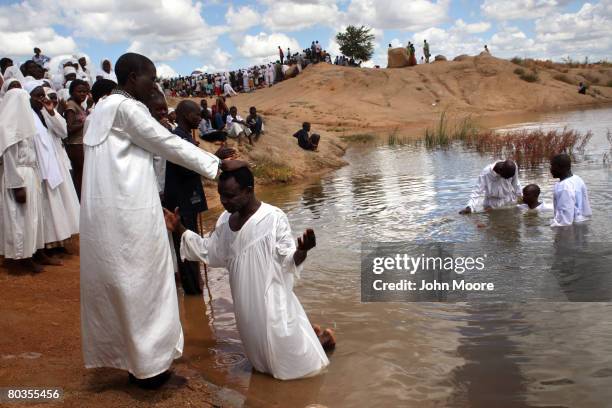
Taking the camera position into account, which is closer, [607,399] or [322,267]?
[607,399]

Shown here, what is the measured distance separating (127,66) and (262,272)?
1.54 meters

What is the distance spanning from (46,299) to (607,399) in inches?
186

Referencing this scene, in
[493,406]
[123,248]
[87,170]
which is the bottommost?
[493,406]

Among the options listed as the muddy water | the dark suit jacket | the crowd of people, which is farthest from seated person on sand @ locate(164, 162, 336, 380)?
the crowd of people

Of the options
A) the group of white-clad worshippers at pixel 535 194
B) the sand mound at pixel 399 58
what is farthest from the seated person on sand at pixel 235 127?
the sand mound at pixel 399 58

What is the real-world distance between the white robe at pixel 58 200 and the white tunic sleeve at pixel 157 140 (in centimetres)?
339

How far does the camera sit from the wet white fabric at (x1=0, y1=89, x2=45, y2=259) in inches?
237

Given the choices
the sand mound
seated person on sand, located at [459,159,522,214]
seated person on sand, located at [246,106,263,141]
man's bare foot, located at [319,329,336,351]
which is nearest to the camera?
man's bare foot, located at [319,329,336,351]

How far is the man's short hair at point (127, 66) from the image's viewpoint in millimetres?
3775

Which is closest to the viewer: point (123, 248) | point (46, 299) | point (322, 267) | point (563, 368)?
point (123, 248)

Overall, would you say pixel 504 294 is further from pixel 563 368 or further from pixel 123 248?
pixel 123 248

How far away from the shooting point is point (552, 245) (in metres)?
7.33

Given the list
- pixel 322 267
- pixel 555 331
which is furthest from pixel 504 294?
pixel 322 267

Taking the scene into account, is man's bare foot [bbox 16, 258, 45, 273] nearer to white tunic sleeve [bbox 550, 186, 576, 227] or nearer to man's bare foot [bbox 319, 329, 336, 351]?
man's bare foot [bbox 319, 329, 336, 351]
